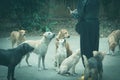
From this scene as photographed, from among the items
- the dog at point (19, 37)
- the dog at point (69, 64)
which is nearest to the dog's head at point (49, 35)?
the dog at point (69, 64)

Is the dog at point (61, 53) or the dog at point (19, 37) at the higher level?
the dog at point (19, 37)

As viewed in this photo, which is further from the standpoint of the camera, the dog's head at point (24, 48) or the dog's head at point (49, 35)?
the dog's head at point (49, 35)

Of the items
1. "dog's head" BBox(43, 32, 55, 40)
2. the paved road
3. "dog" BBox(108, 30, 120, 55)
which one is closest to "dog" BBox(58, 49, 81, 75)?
the paved road

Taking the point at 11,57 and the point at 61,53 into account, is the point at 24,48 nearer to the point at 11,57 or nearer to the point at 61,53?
the point at 11,57

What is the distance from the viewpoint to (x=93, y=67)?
599 cm

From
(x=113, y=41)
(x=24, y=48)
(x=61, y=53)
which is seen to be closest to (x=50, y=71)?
(x=61, y=53)

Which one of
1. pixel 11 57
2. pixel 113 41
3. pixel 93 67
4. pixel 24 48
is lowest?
pixel 93 67

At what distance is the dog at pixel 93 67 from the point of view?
19.4 ft

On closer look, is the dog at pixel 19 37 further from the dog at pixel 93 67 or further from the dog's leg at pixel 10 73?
the dog at pixel 93 67

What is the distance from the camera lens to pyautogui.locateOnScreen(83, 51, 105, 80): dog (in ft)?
19.4

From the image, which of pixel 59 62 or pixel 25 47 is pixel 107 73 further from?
pixel 25 47

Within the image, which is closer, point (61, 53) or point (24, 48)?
point (24, 48)

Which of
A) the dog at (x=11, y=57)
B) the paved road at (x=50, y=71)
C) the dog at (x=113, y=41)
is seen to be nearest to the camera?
the dog at (x=11, y=57)

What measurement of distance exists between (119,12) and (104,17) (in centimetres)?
61
